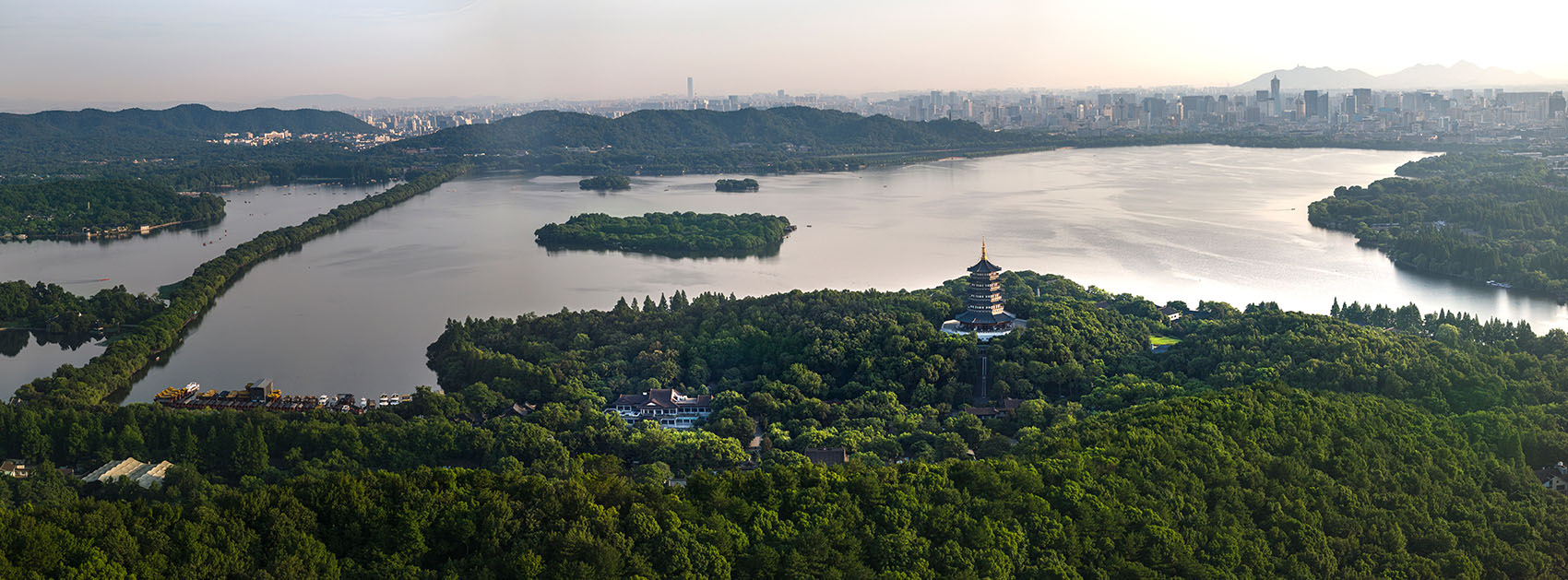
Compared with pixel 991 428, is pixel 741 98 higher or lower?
higher

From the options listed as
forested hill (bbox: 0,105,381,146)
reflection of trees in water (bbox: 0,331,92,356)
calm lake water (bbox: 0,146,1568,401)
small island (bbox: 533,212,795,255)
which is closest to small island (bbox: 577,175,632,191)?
calm lake water (bbox: 0,146,1568,401)

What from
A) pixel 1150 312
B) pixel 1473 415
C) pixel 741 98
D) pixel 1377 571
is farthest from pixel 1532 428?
pixel 741 98

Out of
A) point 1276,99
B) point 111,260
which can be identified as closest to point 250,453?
point 111,260

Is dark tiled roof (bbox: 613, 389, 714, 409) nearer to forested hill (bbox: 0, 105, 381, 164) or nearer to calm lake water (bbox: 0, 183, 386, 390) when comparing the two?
calm lake water (bbox: 0, 183, 386, 390)

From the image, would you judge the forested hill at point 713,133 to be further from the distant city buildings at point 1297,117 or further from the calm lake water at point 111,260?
the calm lake water at point 111,260

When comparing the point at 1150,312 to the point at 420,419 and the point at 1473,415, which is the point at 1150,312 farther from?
the point at 420,419

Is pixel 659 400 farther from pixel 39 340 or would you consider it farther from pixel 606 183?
pixel 606 183
